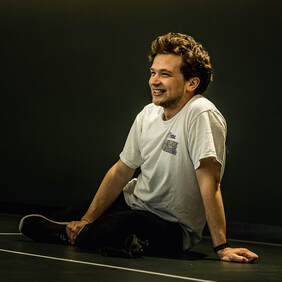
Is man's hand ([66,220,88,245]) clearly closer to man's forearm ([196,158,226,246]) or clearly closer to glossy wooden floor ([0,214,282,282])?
glossy wooden floor ([0,214,282,282])

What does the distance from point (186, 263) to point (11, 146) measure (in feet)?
9.59

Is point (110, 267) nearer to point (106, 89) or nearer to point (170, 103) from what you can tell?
point (170, 103)

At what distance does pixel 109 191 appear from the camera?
3.21 meters

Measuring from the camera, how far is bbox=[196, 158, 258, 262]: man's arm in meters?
2.81

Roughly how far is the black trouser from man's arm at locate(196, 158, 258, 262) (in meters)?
0.22

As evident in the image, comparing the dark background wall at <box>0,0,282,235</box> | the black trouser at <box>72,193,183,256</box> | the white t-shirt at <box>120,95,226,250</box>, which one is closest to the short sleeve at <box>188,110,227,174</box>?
the white t-shirt at <box>120,95,226,250</box>

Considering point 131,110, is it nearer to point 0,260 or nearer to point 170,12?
point 170,12

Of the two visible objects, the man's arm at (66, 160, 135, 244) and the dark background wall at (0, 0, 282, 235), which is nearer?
the man's arm at (66, 160, 135, 244)

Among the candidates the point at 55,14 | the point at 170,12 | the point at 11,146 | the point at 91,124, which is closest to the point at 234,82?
the point at 170,12

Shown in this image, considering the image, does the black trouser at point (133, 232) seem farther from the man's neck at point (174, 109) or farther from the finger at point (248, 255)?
the man's neck at point (174, 109)

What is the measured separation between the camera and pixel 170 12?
464 centimetres

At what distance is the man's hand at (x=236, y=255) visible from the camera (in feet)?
9.17

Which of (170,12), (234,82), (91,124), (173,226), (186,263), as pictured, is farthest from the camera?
(91,124)

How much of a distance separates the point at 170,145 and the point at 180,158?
73 millimetres
